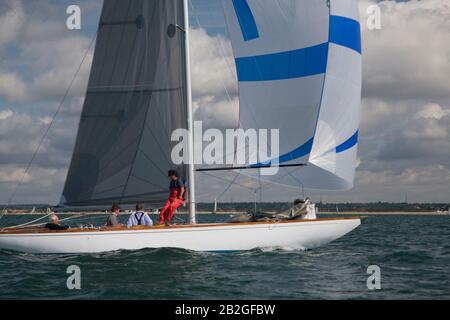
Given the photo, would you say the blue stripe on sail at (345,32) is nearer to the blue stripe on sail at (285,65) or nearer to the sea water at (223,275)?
the blue stripe on sail at (285,65)

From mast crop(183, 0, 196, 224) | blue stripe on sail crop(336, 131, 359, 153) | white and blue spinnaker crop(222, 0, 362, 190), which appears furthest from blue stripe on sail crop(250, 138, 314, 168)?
mast crop(183, 0, 196, 224)

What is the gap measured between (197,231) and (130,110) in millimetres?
4094

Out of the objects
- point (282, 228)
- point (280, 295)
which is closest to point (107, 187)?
point (282, 228)

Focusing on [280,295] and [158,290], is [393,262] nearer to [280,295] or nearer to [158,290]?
[280,295]

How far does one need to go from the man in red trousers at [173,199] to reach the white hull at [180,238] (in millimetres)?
1023

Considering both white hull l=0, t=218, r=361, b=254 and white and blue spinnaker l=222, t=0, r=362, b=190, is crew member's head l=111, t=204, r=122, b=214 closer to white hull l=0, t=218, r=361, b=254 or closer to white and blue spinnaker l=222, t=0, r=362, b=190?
white hull l=0, t=218, r=361, b=254

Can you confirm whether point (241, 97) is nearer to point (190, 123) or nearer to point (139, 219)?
point (190, 123)

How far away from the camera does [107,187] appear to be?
16.4 metres

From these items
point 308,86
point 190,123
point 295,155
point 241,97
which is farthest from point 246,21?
point 295,155

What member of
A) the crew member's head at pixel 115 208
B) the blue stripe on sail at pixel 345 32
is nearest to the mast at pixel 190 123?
the crew member's head at pixel 115 208

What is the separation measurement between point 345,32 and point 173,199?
633 cm

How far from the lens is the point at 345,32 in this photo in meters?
16.2

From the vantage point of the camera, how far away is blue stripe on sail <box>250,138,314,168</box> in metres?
15.7

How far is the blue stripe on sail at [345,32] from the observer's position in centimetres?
1600
